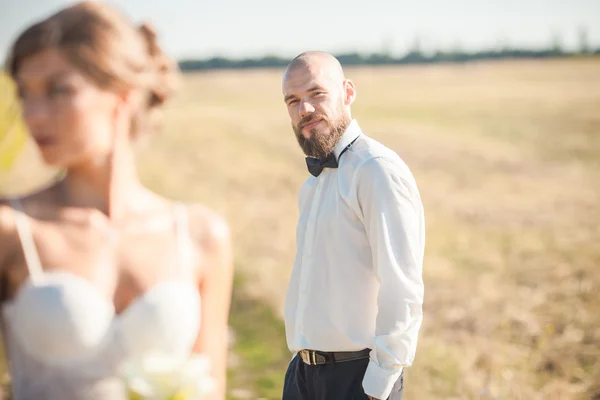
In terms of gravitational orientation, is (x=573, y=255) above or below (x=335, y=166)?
below

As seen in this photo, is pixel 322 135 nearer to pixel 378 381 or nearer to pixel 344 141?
pixel 344 141

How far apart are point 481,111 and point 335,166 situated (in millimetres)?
30348

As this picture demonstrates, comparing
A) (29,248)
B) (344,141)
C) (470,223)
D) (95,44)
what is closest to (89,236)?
(29,248)

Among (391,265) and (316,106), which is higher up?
(316,106)

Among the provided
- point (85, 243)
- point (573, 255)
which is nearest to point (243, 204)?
point (573, 255)

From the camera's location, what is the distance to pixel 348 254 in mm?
2570

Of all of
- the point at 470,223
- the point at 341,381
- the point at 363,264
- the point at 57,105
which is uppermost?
the point at 57,105

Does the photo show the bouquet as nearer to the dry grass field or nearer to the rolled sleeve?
the dry grass field

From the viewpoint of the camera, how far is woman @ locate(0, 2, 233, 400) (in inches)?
64.2

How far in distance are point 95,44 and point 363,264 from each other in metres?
1.35

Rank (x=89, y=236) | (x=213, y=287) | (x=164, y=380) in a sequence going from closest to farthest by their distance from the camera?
(x=164, y=380) → (x=89, y=236) → (x=213, y=287)

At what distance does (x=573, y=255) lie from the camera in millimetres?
9609

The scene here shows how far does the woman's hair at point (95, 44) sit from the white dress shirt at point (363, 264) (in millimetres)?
1024

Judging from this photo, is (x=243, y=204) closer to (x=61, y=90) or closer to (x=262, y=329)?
(x=262, y=329)
